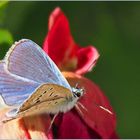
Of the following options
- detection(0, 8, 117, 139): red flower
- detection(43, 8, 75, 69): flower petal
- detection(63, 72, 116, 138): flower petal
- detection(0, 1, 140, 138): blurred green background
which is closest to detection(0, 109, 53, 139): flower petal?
detection(0, 8, 117, 139): red flower

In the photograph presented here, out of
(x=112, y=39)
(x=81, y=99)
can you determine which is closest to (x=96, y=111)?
(x=81, y=99)

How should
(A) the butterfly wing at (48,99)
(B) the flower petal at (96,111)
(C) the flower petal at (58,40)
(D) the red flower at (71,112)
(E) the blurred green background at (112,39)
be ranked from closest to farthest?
(A) the butterfly wing at (48,99) → (D) the red flower at (71,112) → (B) the flower petal at (96,111) → (C) the flower petal at (58,40) → (E) the blurred green background at (112,39)

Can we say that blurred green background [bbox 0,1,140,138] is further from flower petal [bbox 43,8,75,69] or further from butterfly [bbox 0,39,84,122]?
butterfly [bbox 0,39,84,122]

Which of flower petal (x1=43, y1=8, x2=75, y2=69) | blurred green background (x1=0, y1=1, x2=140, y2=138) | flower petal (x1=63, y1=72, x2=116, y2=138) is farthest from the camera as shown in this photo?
blurred green background (x1=0, y1=1, x2=140, y2=138)

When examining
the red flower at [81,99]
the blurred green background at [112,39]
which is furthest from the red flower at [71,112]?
the blurred green background at [112,39]

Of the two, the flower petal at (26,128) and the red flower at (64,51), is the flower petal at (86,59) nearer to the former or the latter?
the red flower at (64,51)

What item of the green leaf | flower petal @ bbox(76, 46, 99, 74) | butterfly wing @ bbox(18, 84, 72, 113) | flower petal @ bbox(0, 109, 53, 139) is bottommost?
flower petal @ bbox(0, 109, 53, 139)

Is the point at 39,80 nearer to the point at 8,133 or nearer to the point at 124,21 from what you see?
the point at 8,133
